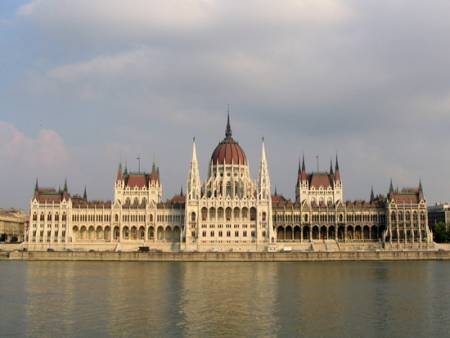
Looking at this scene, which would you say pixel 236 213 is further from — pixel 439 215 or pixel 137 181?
pixel 439 215

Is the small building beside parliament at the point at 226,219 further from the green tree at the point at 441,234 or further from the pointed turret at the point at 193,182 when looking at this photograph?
the green tree at the point at 441,234

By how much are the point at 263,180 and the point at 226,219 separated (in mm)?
12840

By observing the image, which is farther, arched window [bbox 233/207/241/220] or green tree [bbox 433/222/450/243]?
green tree [bbox 433/222/450/243]

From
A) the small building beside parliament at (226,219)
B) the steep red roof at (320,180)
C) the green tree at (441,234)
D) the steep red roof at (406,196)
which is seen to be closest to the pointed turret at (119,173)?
the small building beside parliament at (226,219)

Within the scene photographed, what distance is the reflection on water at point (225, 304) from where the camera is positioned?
45406mm

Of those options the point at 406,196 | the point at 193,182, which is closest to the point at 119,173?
the point at 193,182

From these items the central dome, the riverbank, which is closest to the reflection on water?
the riverbank

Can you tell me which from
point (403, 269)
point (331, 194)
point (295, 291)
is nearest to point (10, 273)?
point (295, 291)

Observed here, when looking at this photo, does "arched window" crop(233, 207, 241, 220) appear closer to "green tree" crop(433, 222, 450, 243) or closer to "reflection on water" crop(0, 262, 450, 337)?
"green tree" crop(433, 222, 450, 243)

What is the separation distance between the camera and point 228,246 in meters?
138

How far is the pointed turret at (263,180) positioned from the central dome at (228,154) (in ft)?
21.5

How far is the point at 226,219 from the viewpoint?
141000 mm

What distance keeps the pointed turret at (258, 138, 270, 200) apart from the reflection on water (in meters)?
56.1

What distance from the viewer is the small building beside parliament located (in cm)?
13900
